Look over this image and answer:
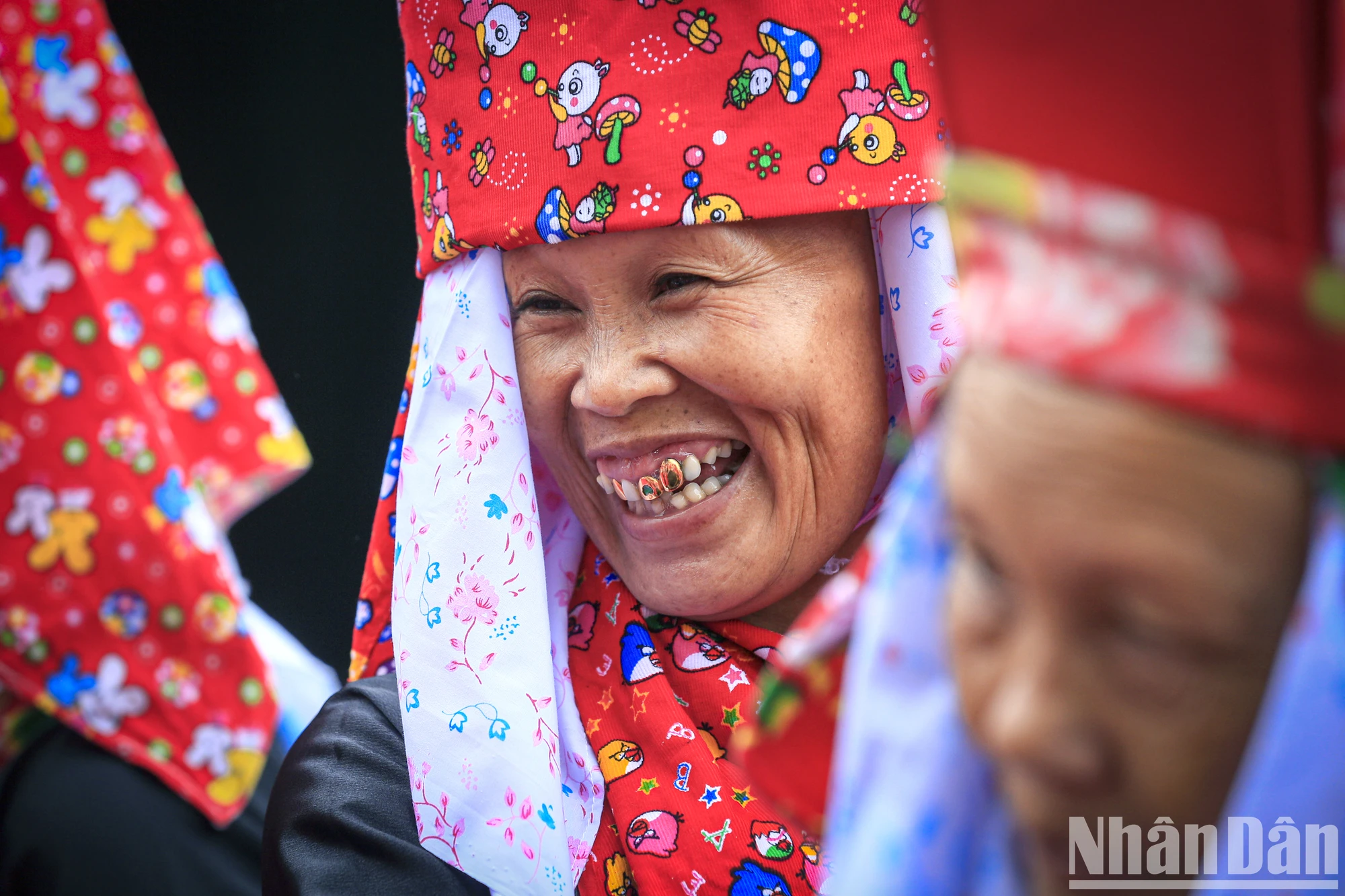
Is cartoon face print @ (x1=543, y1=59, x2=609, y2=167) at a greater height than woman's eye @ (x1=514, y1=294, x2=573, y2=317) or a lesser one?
greater

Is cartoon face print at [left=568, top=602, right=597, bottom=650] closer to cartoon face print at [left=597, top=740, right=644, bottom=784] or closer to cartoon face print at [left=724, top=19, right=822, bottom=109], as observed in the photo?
cartoon face print at [left=597, top=740, right=644, bottom=784]

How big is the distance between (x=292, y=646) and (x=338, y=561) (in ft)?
1.69

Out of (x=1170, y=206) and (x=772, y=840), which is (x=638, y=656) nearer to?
(x=772, y=840)

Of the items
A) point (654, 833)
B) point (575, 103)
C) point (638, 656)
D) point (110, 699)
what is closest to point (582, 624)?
point (638, 656)

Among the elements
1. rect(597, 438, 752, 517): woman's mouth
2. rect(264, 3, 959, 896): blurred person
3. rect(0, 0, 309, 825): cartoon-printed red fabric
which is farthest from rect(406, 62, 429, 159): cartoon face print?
rect(0, 0, 309, 825): cartoon-printed red fabric

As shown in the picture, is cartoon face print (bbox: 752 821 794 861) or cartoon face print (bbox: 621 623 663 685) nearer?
cartoon face print (bbox: 752 821 794 861)

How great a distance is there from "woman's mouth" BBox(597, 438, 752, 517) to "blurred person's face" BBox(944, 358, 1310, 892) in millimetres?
864

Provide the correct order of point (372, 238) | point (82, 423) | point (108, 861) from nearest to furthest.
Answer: point (108, 861) < point (82, 423) < point (372, 238)

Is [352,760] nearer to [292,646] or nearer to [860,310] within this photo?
[860,310]

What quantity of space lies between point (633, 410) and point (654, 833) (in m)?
0.56

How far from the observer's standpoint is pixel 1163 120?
0.59m

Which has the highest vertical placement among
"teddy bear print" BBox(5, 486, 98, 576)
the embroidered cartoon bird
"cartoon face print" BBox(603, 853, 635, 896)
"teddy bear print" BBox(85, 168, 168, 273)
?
"teddy bear print" BBox(85, 168, 168, 273)

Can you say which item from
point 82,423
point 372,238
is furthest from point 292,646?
point 372,238

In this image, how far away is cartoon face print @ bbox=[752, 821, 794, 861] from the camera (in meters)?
1.37
